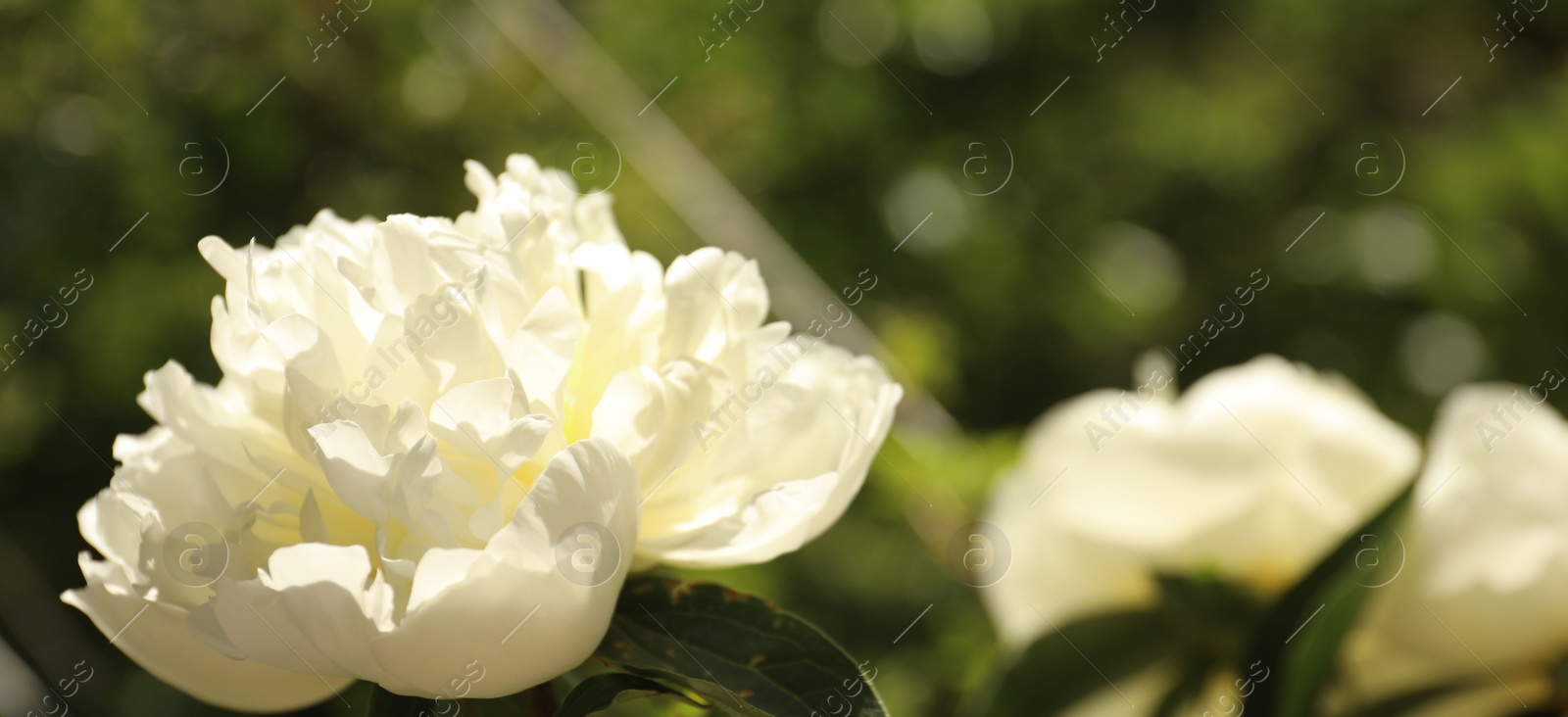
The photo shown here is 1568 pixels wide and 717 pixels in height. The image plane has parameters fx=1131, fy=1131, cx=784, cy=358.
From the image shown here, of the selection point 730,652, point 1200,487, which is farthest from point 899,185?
point 730,652

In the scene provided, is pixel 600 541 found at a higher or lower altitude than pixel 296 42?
lower

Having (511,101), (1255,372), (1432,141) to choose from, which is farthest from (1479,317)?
(511,101)

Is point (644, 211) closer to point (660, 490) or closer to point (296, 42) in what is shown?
point (296, 42)

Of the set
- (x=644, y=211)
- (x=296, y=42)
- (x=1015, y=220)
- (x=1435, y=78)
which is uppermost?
(x=296, y=42)

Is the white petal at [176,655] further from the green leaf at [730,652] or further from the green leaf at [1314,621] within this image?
the green leaf at [1314,621]

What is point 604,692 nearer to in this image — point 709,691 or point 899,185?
point 709,691

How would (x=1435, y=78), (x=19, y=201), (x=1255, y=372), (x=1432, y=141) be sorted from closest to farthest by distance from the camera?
1. (x=1255, y=372)
2. (x=19, y=201)
3. (x=1432, y=141)
4. (x=1435, y=78)

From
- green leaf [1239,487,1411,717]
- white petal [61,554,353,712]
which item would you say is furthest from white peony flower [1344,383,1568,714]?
white petal [61,554,353,712]
